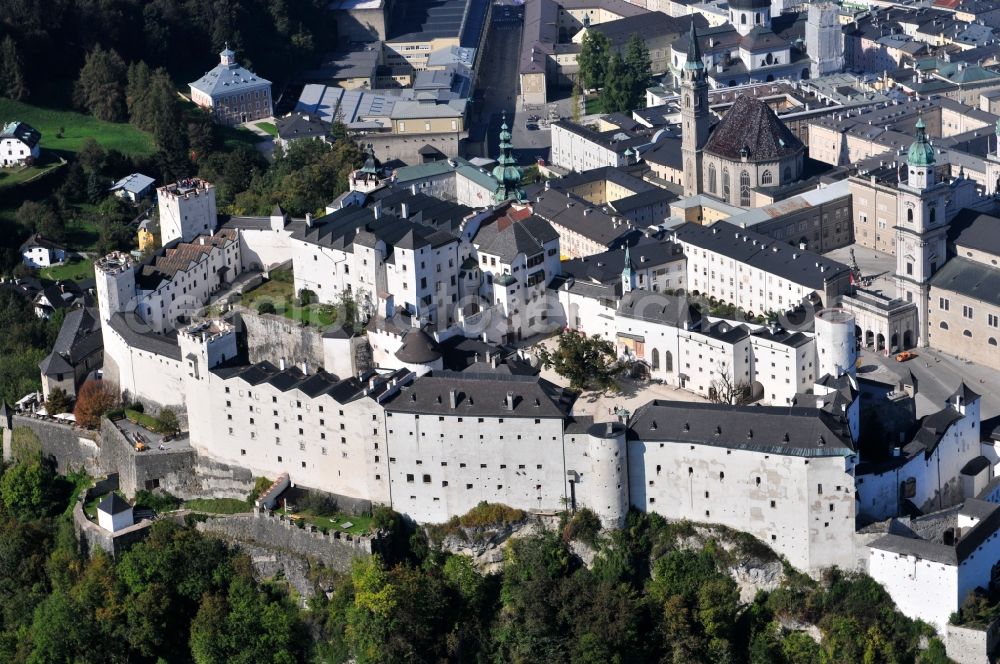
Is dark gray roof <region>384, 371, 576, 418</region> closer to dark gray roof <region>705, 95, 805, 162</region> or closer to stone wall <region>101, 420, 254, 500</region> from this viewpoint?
stone wall <region>101, 420, 254, 500</region>

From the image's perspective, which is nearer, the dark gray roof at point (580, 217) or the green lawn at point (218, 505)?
the green lawn at point (218, 505)

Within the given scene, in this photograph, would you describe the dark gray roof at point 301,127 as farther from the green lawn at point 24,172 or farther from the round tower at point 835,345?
the round tower at point 835,345

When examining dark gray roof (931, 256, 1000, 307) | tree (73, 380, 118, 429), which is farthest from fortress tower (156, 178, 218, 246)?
dark gray roof (931, 256, 1000, 307)

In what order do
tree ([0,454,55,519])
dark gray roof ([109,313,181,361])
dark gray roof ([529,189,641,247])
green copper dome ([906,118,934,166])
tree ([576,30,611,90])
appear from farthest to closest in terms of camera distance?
1. tree ([576,30,611,90])
2. dark gray roof ([529,189,641,247])
3. green copper dome ([906,118,934,166])
4. tree ([0,454,55,519])
5. dark gray roof ([109,313,181,361])

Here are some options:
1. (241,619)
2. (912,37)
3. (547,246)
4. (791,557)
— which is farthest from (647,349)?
(912,37)

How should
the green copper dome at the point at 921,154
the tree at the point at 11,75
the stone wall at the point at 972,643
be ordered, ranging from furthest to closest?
the tree at the point at 11,75 → the green copper dome at the point at 921,154 → the stone wall at the point at 972,643

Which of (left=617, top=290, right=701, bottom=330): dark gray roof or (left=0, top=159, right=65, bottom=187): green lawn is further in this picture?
(left=0, top=159, right=65, bottom=187): green lawn

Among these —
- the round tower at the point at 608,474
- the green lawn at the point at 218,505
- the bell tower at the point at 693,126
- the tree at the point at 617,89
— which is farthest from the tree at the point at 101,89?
the round tower at the point at 608,474
